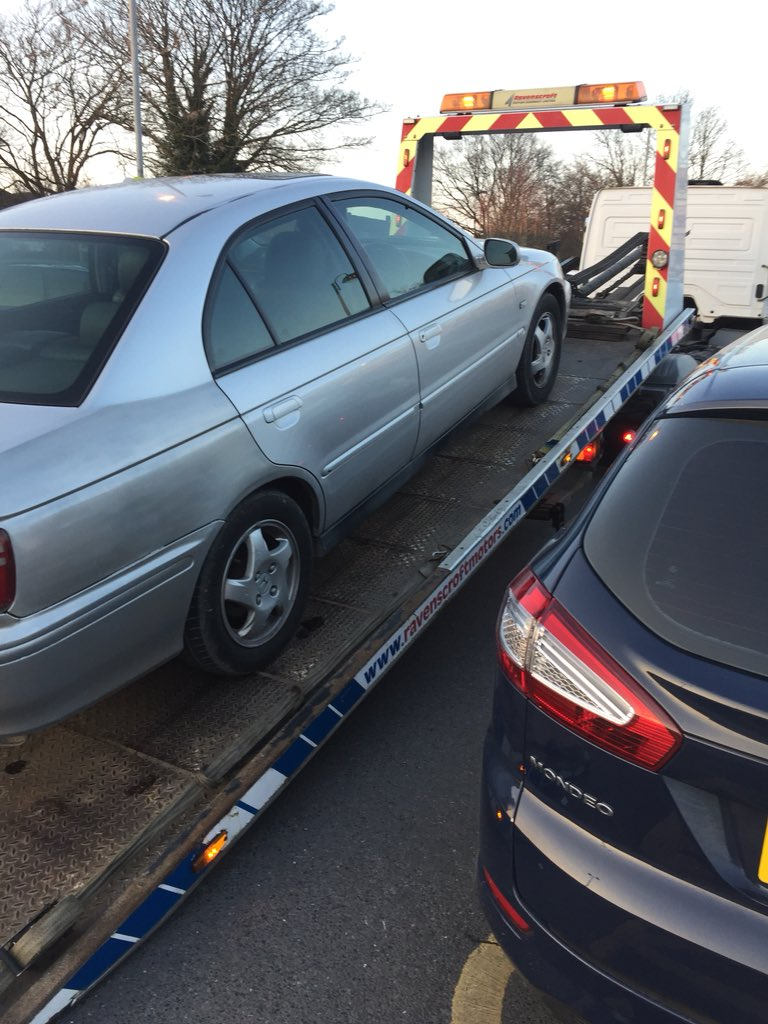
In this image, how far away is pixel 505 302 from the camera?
177 inches

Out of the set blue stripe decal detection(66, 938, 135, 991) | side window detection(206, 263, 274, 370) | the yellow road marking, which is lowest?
the yellow road marking

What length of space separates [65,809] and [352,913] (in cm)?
88

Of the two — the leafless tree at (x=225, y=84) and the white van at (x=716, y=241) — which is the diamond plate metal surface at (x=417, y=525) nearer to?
the white van at (x=716, y=241)

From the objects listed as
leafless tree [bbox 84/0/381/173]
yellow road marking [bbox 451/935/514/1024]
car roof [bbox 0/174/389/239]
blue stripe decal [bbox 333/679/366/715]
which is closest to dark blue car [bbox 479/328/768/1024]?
yellow road marking [bbox 451/935/514/1024]

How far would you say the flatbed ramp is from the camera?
2107mm

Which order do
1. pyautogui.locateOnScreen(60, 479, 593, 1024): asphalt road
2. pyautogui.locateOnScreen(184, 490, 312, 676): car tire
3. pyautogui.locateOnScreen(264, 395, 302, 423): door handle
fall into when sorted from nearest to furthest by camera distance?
pyautogui.locateOnScreen(60, 479, 593, 1024): asphalt road < pyautogui.locateOnScreen(184, 490, 312, 676): car tire < pyautogui.locateOnScreen(264, 395, 302, 423): door handle

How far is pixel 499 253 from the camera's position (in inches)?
173

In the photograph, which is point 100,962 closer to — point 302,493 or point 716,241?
point 302,493

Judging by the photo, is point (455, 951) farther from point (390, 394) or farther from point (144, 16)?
point (144, 16)

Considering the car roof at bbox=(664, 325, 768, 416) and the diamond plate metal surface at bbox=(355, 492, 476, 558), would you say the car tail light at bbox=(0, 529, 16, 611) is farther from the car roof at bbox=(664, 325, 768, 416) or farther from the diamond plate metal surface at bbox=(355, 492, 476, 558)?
the diamond plate metal surface at bbox=(355, 492, 476, 558)

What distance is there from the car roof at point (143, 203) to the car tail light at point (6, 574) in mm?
1277

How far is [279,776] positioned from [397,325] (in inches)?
74.9

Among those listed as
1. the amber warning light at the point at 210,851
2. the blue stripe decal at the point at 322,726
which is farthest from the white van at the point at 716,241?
the amber warning light at the point at 210,851

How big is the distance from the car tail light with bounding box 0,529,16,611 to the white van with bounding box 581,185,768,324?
912cm
